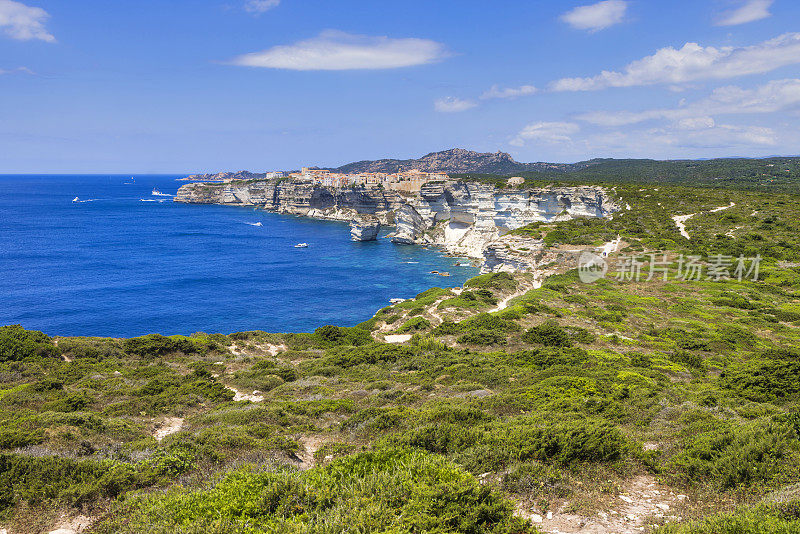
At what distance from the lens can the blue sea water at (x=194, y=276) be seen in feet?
130

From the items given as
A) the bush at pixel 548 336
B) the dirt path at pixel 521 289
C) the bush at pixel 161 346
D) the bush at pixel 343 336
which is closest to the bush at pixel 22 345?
the bush at pixel 161 346

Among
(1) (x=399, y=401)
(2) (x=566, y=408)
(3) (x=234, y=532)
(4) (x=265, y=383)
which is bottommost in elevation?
(4) (x=265, y=383)

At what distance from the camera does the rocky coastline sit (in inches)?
1927

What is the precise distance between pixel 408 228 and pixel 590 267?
51719mm

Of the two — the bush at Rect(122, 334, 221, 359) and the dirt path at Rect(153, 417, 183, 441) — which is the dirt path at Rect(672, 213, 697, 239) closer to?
the bush at Rect(122, 334, 221, 359)

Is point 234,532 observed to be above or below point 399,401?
above


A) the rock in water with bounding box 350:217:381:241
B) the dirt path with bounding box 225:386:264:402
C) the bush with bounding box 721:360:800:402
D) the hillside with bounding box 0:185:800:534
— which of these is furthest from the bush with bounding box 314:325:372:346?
the rock in water with bounding box 350:217:381:241

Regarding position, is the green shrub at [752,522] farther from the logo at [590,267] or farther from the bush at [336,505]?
the logo at [590,267]

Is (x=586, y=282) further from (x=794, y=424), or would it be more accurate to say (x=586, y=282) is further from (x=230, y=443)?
(x=230, y=443)

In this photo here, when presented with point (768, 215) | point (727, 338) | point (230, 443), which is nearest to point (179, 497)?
point (230, 443)

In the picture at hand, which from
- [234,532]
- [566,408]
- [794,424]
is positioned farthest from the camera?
[566,408]

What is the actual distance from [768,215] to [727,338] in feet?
127

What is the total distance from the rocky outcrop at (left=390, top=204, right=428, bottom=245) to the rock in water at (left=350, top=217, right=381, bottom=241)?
196 inches

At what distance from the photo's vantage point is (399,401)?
1260 centimetres
